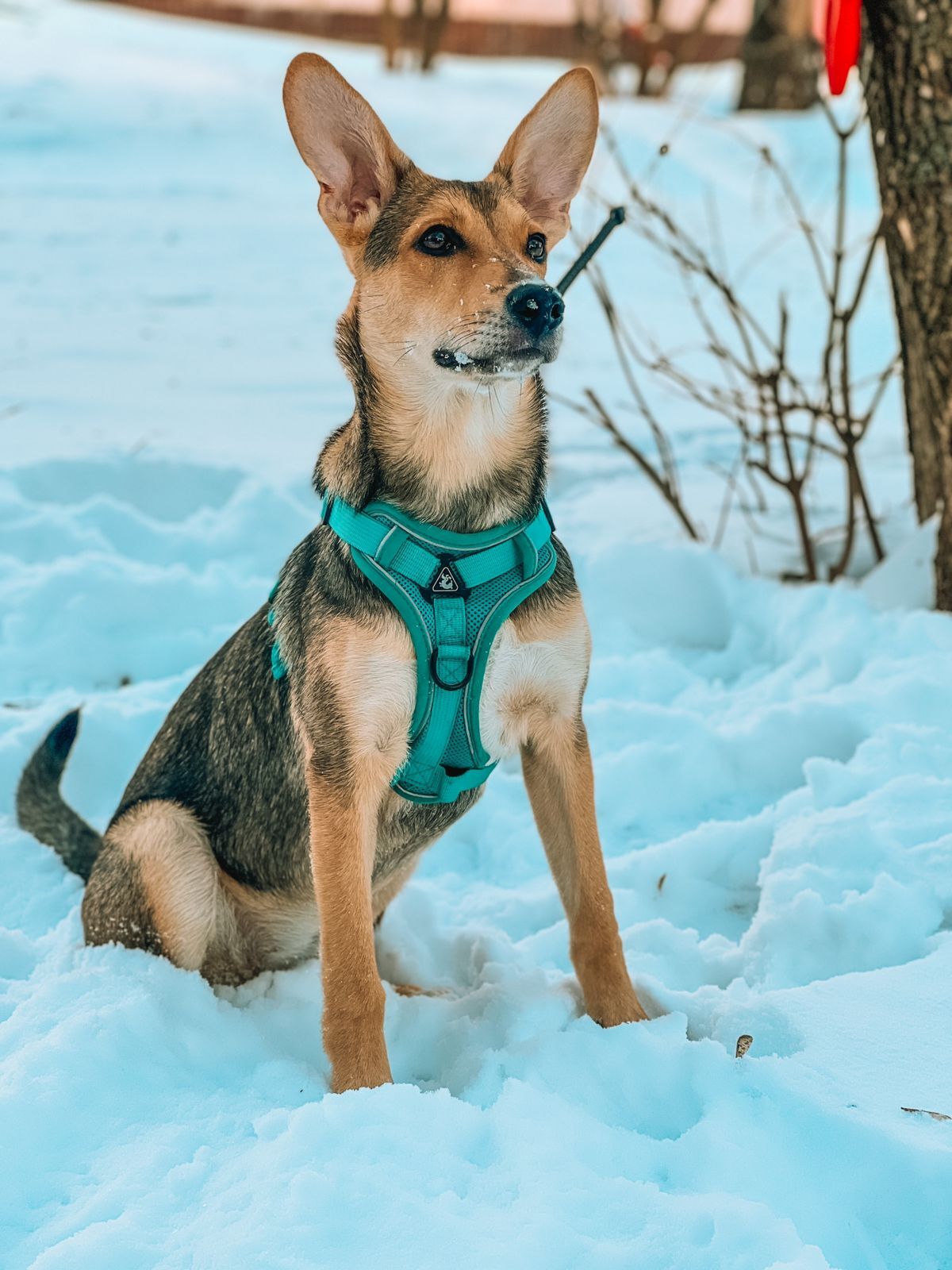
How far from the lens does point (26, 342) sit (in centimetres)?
767

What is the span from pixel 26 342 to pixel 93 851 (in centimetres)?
509

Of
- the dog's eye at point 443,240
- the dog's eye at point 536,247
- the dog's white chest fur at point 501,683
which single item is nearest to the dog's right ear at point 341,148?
the dog's eye at point 443,240

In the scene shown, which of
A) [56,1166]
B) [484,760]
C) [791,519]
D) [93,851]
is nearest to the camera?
[56,1166]

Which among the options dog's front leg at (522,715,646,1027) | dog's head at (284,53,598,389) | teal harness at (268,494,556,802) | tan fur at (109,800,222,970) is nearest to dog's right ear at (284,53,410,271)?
dog's head at (284,53,598,389)

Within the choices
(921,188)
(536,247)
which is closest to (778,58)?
(921,188)

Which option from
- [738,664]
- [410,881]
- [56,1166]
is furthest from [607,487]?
[56,1166]

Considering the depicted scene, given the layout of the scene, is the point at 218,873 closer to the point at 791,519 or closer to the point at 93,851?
the point at 93,851

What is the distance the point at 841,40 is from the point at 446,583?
2.37 m

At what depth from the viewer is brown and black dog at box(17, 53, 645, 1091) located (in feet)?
8.76

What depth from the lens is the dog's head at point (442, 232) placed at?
2637 mm

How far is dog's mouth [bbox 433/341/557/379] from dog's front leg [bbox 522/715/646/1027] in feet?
2.57

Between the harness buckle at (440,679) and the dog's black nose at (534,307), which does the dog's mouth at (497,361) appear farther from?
the harness buckle at (440,679)

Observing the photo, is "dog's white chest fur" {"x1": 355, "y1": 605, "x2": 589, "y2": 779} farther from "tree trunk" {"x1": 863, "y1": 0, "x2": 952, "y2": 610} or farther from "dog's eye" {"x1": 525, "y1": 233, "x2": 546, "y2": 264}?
"tree trunk" {"x1": 863, "y1": 0, "x2": 952, "y2": 610}

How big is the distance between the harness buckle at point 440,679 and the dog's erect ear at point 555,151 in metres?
1.15
